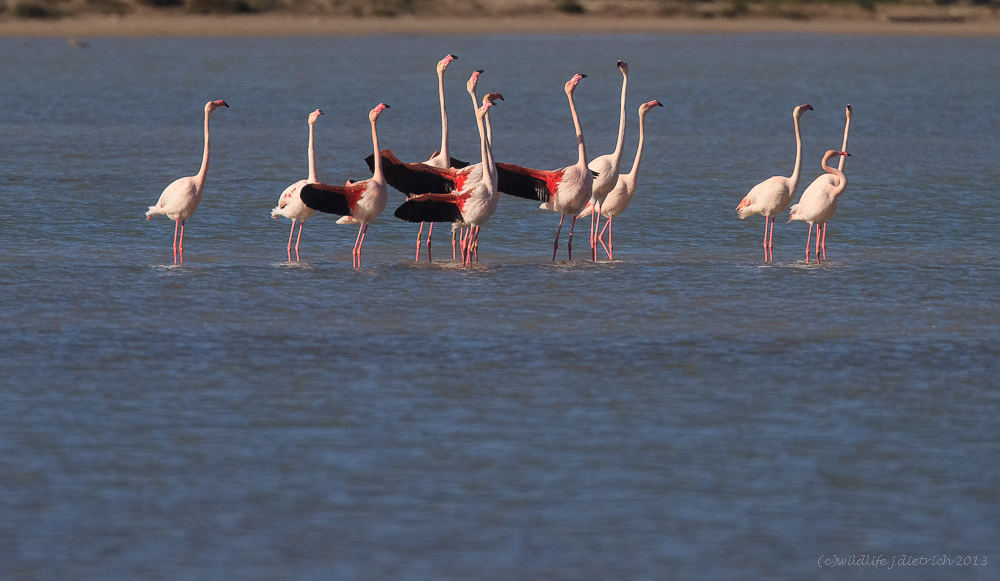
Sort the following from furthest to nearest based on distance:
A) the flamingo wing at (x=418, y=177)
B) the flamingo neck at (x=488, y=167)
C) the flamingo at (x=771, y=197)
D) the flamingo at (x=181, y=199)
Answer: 1. the flamingo at (x=771, y=197)
2. the flamingo wing at (x=418, y=177)
3. the flamingo at (x=181, y=199)
4. the flamingo neck at (x=488, y=167)

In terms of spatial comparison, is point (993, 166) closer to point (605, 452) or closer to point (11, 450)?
point (605, 452)

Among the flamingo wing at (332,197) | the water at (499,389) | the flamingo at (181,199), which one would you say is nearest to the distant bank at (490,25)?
the water at (499,389)

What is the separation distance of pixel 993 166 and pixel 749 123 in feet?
24.8

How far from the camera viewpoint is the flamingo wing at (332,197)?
11938 millimetres

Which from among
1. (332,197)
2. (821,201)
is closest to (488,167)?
(332,197)

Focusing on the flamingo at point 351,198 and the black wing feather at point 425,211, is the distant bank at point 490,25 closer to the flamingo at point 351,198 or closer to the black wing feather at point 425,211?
the flamingo at point 351,198

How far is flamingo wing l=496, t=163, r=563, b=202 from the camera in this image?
12539 millimetres

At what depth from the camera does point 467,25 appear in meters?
52.0

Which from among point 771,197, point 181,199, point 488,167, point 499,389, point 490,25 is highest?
point 490,25

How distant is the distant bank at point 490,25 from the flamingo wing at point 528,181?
38.8 meters

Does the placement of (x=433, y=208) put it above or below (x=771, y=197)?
below

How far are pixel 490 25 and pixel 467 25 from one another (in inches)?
48.2

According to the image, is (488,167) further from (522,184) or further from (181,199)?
(181,199)

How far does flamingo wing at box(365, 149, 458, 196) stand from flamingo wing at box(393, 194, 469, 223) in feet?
1.67
